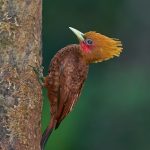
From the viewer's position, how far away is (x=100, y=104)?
20594 millimetres

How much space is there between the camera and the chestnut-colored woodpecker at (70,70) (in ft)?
32.5

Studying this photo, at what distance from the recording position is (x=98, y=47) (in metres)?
10.4

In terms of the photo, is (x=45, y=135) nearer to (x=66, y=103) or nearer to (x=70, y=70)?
(x=66, y=103)

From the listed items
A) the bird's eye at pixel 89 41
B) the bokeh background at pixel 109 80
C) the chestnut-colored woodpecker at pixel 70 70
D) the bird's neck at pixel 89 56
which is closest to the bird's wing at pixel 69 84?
the chestnut-colored woodpecker at pixel 70 70

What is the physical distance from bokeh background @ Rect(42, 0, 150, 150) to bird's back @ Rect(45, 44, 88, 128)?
8110 millimetres

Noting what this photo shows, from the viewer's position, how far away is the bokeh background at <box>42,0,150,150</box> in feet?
65.9

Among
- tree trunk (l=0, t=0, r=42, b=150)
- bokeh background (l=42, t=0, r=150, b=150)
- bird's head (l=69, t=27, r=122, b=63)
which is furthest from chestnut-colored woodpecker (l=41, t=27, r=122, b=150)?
bokeh background (l=42, t=0, r=150, b=150)

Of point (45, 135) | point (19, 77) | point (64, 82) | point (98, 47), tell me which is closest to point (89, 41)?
point (98, 47)

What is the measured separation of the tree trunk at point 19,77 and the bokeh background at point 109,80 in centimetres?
902

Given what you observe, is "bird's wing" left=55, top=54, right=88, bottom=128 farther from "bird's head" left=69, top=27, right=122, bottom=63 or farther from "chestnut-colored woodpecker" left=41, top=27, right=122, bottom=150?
"bird's head" left=69, top=27, right=122, bottom=63

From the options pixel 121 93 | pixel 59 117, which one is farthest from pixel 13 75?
pixel 121 93

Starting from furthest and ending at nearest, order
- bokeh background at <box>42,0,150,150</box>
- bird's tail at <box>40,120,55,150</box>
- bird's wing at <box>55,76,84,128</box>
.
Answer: bokeh background at <box>42,0,150,150</box>
bird's wing at <box>55,76,84,128</box>
bird's tail at <box>40,120,55,150</box>

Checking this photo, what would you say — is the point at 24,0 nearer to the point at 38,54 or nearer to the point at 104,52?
the point at 38,54

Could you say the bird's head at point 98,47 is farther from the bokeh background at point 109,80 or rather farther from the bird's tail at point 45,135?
the bokeh background at point 109,80
